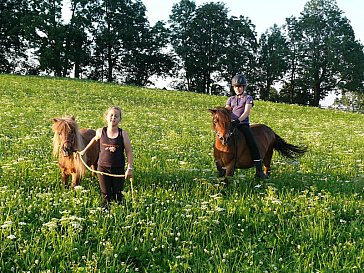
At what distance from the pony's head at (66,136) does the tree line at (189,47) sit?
61500 mm

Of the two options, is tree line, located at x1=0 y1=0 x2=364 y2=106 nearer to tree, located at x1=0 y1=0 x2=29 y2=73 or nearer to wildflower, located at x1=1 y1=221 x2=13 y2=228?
tree, located at x1=0 y1=0 x2=29 y2=73

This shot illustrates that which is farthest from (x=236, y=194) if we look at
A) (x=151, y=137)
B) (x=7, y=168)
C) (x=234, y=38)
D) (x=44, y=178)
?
(x=234, y=38)

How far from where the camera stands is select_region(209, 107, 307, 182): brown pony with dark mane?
27.5ft

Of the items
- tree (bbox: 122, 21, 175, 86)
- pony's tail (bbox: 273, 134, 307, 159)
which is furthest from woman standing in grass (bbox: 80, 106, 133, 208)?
tree (bbox: 122, 21, 175, 86)

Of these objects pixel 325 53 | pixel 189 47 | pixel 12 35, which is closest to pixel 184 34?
pixel 189 47

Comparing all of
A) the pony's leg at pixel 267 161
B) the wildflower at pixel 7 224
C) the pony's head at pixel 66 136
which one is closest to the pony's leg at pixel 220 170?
the pony's leg at pixel 267 161

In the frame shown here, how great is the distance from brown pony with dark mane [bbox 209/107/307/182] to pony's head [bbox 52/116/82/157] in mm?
2817

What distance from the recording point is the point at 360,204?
7543 mm

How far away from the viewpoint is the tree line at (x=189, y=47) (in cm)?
6775

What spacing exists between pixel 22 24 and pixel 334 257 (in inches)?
2702

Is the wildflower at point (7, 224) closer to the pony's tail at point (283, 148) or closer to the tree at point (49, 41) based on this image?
the pony's tail at point (283, 148)

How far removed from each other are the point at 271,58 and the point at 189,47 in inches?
647

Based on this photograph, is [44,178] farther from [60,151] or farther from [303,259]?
[303,259]

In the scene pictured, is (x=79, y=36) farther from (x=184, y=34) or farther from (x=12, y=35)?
(x=184, y=34)
